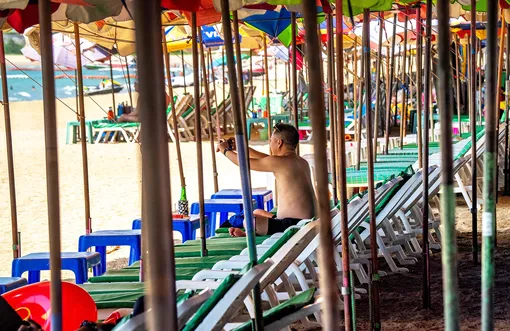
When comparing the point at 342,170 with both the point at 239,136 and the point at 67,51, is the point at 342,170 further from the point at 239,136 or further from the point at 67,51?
the point at 67,51

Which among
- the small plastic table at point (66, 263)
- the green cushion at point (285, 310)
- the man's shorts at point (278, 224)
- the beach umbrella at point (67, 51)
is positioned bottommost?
the small plastic table at point (66, 263)

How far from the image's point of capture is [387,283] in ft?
18.2

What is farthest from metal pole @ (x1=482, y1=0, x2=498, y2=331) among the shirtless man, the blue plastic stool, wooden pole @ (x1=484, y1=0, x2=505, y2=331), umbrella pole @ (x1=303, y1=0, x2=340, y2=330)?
the shirtless man

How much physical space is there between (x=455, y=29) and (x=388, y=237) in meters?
7.63

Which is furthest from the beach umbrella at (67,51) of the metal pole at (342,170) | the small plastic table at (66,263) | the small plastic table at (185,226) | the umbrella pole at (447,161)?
the umbrella pole at (447,161)

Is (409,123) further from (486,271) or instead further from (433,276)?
(486,271)

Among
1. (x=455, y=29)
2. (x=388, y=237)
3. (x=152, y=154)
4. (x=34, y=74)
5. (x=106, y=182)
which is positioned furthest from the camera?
(x=34, y=74)

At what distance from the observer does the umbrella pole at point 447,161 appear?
1575 mm

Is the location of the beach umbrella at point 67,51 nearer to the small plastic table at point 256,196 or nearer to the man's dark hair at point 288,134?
→ the small plastic table at point 256,196

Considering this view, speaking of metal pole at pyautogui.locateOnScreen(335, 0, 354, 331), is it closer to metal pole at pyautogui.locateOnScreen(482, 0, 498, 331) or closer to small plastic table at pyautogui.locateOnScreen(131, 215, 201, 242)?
metal pole at pyautogui.locateOnScreen(482, 0, 498, 331)

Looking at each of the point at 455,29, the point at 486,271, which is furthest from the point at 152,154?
the point at 455,29

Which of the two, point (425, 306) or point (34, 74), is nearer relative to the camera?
point (425, 306)

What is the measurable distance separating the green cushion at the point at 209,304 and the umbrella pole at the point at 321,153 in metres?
1.34

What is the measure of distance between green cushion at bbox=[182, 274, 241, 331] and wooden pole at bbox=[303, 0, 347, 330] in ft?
4.40
